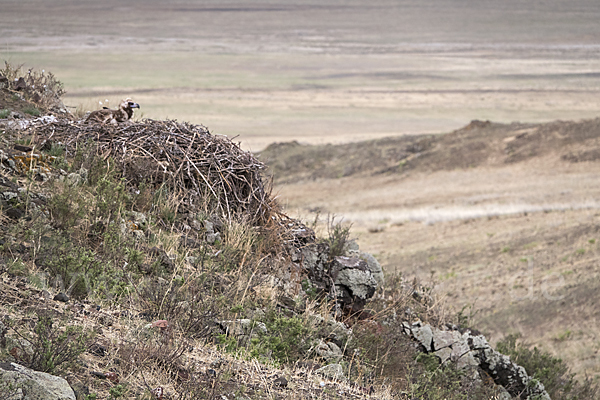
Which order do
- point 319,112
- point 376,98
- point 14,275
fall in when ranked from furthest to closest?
point 376,98 → point 319,112 → point 14,275

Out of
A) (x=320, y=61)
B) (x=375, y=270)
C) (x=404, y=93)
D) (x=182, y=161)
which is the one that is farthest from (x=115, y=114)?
(x=320, y=61)

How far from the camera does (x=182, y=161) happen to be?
5.92 metres

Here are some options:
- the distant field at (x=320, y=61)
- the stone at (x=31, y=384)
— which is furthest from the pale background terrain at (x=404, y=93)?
the stone at (x=31, y=384)

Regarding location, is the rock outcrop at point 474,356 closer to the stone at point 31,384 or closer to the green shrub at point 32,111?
the stone at point 31,384

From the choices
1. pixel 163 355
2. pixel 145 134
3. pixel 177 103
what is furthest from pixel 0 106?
pixel 177 103

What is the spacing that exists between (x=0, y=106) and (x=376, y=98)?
59.5 metres

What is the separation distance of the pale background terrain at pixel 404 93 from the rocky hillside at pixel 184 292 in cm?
156

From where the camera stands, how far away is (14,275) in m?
3.88

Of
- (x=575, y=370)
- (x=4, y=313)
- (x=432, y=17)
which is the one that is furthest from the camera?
(x=432, y=17)

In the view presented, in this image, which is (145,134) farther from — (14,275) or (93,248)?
(14,275)

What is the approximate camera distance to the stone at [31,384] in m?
2.62

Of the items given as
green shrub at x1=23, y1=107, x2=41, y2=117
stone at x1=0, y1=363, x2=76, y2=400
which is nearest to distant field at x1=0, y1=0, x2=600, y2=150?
green shrub at x1=23, y1=107, x2=41, y2=117

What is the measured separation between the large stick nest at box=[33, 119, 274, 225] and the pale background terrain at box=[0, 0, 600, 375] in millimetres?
1241

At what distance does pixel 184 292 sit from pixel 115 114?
9.53 ft
